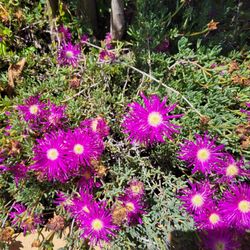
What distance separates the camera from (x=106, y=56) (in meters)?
1.73

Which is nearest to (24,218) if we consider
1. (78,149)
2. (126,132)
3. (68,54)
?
(78,149)

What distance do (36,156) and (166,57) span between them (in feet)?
2.88

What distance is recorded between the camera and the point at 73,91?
5.50 feet

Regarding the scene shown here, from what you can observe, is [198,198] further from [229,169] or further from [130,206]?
→ [130,206]

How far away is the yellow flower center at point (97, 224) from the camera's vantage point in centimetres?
141

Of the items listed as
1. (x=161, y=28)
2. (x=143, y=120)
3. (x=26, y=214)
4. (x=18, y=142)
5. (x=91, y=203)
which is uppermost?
(x=161, y=28)

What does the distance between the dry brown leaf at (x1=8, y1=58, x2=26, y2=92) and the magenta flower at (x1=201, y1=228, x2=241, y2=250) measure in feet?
4.11

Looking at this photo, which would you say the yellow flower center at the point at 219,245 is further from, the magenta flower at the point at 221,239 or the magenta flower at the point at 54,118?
the magenta flower at the point at 54,118

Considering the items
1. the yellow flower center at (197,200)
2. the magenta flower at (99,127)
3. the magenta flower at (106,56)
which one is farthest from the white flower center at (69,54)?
the yellow flower center at (197,200)

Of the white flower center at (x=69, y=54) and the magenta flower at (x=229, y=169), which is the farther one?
the white flower center at (x=69, y=54)

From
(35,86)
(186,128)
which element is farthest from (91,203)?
(35,86)

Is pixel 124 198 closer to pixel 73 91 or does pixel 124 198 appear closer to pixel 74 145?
pixel 74 145

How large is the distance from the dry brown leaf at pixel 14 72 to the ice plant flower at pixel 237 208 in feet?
4.03

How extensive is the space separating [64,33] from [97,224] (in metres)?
1.08
